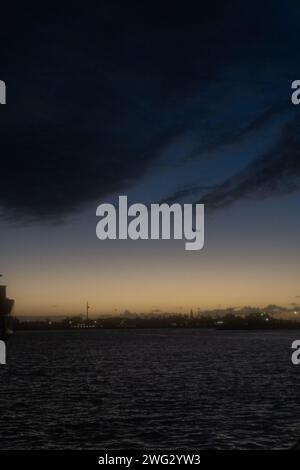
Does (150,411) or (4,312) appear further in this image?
(4,312)

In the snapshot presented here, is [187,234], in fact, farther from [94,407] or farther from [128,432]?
[94,407]

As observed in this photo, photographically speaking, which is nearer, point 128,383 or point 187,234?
point 187,234

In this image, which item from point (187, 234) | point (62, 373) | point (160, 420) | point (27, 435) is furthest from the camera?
point (62, 373)

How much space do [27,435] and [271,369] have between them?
7222cm

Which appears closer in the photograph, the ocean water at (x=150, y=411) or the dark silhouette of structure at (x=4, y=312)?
the ocean water at (x=150, y=411)

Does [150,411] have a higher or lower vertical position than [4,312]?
lower

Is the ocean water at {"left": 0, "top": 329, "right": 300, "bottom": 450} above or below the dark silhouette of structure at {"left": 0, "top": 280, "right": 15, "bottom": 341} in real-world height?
below

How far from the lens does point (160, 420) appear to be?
161ft

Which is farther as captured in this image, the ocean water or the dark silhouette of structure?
the dark silhouette of structure

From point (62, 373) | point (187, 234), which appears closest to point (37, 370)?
point (62, 373)

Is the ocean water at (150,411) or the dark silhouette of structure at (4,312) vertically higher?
the dark silhouette of structure at (4,312)
